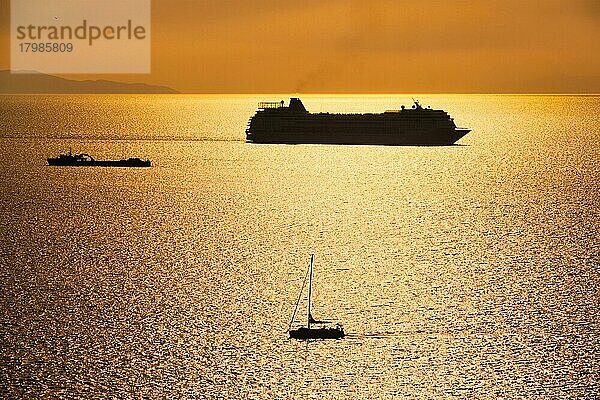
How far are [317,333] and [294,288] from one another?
961 centimetres

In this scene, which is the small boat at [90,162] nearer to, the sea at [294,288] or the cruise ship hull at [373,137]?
the sea at [294,288]

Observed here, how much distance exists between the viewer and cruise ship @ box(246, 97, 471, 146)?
141125 mm

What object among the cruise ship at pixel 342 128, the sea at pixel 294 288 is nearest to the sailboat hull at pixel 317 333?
the sea at pixel 294 288

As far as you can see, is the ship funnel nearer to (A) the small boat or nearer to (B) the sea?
(A) the small boat

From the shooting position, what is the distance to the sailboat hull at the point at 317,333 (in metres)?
35.1

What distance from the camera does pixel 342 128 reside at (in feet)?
484

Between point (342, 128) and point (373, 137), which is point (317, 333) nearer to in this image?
point (373, 137)

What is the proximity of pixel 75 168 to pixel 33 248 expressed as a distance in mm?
57892

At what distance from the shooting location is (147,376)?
31.1 m

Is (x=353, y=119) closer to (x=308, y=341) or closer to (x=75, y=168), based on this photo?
(x=75, y=168)

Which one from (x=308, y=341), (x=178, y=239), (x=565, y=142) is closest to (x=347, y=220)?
(x=178, y=239)

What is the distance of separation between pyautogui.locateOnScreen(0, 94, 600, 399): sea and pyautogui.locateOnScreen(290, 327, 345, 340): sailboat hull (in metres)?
0.34

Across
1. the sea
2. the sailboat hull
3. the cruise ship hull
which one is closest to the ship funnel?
the cruise ship hull

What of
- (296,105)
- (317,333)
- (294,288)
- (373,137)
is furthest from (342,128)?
(317,333)
